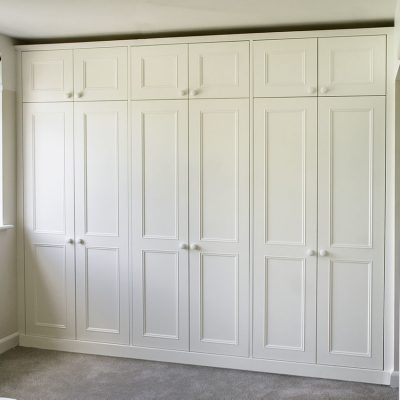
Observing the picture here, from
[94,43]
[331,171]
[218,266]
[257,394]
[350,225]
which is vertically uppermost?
[94,43]

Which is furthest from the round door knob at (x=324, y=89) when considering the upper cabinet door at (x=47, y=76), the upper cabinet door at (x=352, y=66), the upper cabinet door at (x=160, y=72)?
the upper cabinet door at (x=47, y=76)

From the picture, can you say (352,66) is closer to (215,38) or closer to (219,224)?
(215,38)

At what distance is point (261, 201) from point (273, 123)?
53 cm

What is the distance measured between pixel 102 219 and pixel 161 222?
451mm

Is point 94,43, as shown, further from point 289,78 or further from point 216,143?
point 289,78

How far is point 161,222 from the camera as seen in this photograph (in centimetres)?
349

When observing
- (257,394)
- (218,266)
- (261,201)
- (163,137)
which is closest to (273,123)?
(261,201)

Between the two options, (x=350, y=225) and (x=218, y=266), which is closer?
(x=350, y=225)

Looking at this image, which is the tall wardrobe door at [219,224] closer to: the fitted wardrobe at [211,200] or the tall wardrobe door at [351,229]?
the fitted wardrobe at [211,200]

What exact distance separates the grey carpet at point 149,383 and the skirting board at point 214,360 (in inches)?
1.8

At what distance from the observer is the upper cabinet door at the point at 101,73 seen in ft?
11.5

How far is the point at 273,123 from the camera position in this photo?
3.29m

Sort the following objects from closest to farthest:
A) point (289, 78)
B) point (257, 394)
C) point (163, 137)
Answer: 1. point (257, 394)
2. point (289, 78)
3. point (163, 137)

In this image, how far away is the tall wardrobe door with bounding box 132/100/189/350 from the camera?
345 centimetres
